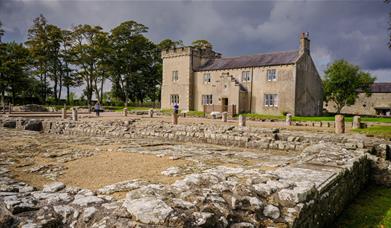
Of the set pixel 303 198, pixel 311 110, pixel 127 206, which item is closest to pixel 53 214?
pixel 127 206

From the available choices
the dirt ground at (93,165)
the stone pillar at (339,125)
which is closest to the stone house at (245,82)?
the stone pillar at (339,125)

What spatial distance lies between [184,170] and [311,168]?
2.92 meters

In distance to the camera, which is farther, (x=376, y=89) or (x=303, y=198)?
(x=376, y=89)

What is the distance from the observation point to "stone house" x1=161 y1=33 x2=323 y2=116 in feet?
111

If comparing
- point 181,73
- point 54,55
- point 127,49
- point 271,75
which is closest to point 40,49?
point 54,55

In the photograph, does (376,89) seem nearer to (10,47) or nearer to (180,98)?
(180,98)

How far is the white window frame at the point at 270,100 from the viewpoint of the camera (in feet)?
114

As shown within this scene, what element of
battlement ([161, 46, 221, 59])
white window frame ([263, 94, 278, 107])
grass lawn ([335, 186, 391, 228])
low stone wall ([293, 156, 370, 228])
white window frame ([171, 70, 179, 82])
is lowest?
grass lawn ([335, 186, 391, 228])

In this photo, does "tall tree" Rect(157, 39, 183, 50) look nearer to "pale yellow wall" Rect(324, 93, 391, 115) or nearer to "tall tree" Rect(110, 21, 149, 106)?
"tall tree" Rect(110, 21, 149, 106)

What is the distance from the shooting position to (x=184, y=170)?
6.74 meters

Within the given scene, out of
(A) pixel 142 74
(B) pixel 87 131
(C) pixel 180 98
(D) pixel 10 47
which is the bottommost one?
(B) pixel 87 131

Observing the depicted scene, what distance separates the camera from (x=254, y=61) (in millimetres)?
37219

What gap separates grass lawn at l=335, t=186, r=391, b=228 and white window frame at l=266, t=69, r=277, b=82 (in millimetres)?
27682

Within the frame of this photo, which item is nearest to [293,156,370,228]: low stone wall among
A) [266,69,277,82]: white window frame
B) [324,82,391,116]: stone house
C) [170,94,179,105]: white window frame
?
[266,69,277,82]: white window frame
